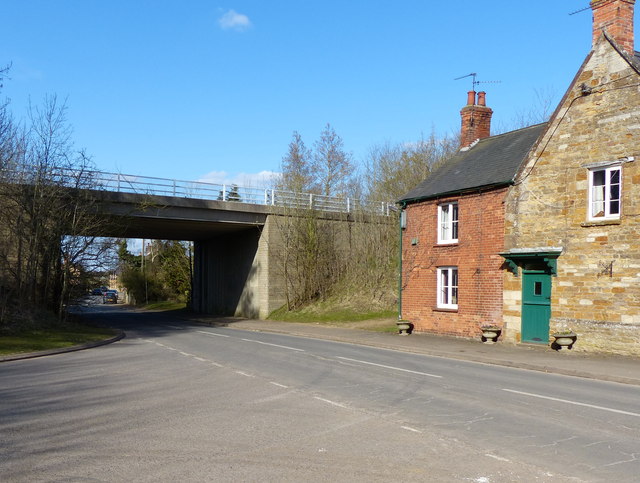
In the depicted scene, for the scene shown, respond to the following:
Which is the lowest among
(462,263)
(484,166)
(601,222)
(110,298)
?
(110,298)

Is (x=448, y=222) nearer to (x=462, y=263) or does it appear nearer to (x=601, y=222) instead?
(x=462, y=263)

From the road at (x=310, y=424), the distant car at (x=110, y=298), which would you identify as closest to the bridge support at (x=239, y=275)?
the road at (x=310, y=424)

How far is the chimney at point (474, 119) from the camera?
85.7 feet

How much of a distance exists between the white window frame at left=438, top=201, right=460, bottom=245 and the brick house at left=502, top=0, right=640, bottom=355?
3034 millimetres

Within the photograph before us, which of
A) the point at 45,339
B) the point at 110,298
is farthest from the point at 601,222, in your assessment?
the point at 110,298

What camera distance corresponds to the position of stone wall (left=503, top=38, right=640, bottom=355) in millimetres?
16188

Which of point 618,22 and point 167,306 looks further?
point 167,306

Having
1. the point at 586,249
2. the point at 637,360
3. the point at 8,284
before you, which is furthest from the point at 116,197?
the point at 637,360

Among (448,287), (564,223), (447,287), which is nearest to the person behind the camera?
(564,223)

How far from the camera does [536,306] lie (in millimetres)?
18562

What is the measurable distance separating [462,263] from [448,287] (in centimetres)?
136

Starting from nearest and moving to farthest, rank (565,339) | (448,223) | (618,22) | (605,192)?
1. (565,339)
2. (605,192)
3. (618,22)
4. (448,223)

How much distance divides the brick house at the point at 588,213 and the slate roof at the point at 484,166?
1.26 m

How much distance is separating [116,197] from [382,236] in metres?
14.3
